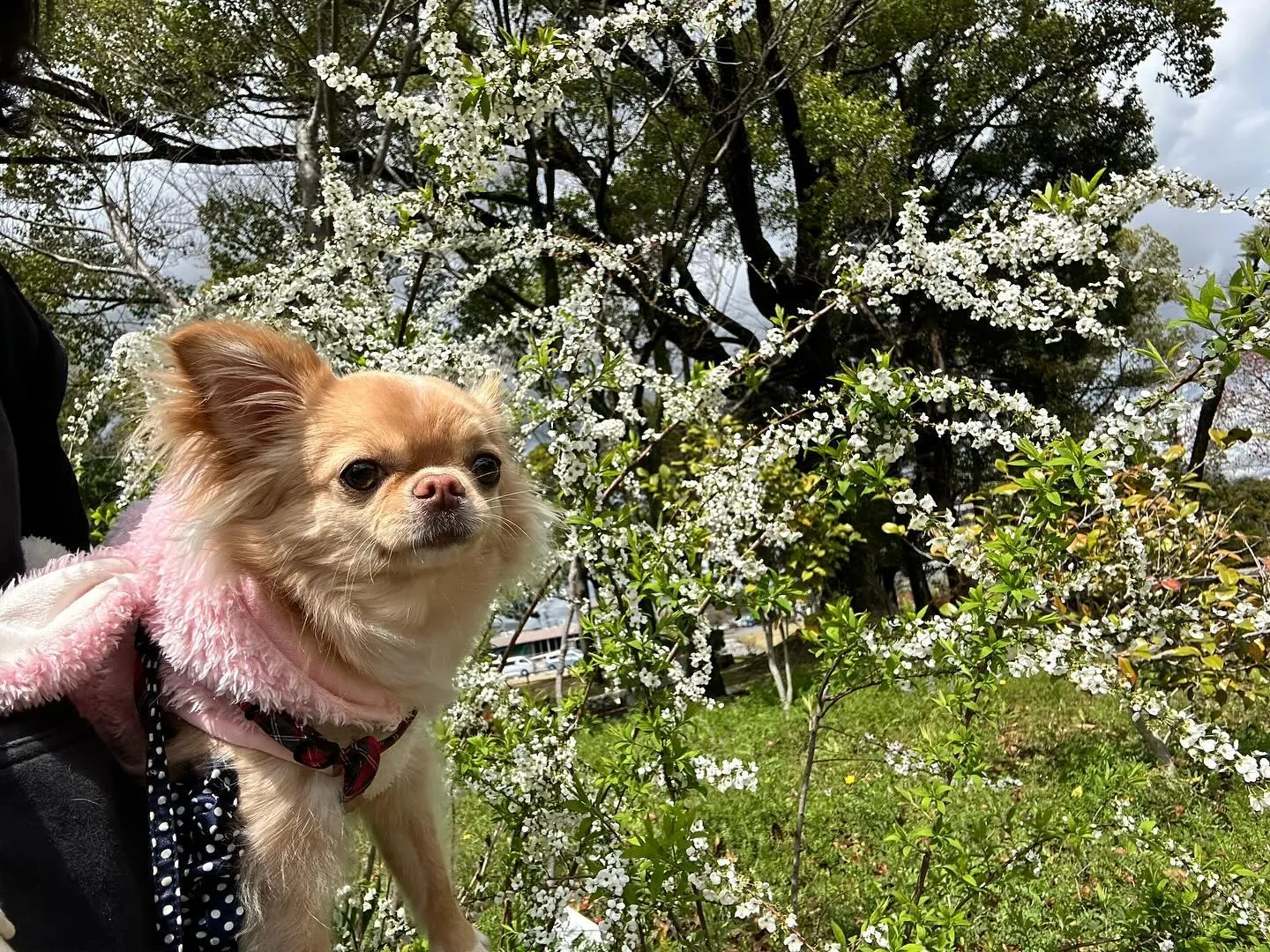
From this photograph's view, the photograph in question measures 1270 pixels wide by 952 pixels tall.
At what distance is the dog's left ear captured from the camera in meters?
1.72

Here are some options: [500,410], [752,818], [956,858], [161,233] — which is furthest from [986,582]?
[161,233]

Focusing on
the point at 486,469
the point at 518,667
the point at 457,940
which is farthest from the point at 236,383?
the point at 518,667

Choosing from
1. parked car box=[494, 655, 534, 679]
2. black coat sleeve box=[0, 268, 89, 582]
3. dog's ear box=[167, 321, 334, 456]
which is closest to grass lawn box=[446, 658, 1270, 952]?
parked car box=[494, 655, 534, 679]

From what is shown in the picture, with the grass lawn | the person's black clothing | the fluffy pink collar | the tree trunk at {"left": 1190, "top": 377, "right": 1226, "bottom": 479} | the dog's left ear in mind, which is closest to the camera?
the person's black clothing

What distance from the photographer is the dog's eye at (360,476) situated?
137 cm

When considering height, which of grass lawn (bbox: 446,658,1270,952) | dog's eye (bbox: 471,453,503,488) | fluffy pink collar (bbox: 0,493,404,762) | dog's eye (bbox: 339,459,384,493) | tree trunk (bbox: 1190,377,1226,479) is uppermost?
tree trunk (bbox: 1190,377,1226,479)

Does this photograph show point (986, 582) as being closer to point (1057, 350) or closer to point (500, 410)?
point (500, 410)

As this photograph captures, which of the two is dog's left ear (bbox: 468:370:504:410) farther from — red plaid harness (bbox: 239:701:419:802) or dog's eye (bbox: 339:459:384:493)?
red plaid harness (bbox: 239:701:419:802)

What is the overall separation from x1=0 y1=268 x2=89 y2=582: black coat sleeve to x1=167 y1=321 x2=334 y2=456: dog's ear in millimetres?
250

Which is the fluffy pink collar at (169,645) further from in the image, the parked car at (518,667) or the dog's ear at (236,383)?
the parked car at (518,667)

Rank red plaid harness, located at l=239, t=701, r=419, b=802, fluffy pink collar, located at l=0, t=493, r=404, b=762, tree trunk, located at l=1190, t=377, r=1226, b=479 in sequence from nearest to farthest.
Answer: fluffy pink collar, located at l=0, t=493, r=404, b=762, red plaid harness, located at l=239, t=701, r=419, b=802, tree trunk, located at l=1190, t=377, r=1226, b=479

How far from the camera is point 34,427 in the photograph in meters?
1.38

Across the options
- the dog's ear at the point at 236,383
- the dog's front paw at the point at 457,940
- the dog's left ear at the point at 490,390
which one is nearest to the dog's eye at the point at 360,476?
the dog's ear at the point at 236,383

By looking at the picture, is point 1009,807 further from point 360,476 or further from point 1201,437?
point 360,476
